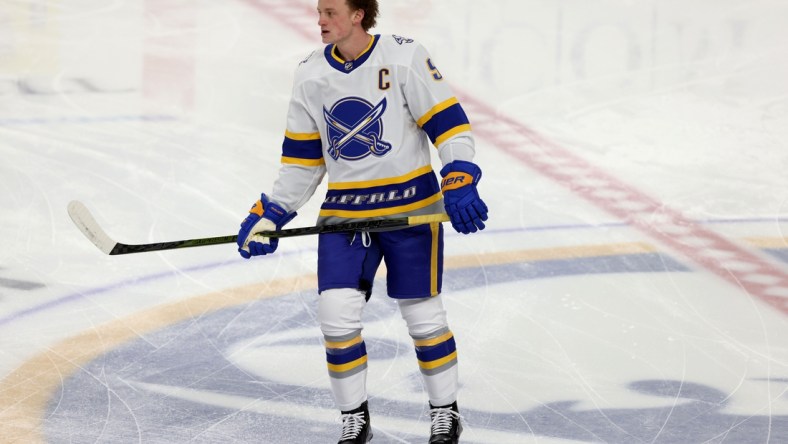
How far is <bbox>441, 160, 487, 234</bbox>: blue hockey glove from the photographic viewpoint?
284 cm

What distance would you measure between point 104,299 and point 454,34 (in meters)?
2.59

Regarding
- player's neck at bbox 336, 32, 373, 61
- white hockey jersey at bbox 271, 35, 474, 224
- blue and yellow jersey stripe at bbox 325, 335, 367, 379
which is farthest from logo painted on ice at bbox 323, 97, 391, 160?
blue and yellow jersey stripe at bbox 325, 335, 367, 379

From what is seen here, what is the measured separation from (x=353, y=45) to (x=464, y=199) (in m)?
0.49

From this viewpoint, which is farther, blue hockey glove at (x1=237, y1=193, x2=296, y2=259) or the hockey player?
blue hockey glove at (x1=237, y1=193, x2=296, y2=259)

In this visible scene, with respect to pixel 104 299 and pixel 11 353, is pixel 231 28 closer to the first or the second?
pixel 104 299

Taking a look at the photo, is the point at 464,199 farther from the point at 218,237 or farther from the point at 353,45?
the point at 218,237

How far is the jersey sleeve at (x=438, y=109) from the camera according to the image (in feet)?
9.71

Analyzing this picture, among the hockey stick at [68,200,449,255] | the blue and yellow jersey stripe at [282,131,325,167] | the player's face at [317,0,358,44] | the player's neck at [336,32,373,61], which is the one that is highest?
the player's face at [317,0,358,44]

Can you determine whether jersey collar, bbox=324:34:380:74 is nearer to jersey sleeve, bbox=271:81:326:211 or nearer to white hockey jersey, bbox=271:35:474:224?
white hockey jersey, bbox=271:35:474:224

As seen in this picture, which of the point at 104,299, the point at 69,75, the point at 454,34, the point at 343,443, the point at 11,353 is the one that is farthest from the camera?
the point at 454,34

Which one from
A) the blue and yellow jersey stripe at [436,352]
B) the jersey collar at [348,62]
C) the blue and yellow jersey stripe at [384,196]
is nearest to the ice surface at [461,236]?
the blue and yellow jersey stripe at [436,352]

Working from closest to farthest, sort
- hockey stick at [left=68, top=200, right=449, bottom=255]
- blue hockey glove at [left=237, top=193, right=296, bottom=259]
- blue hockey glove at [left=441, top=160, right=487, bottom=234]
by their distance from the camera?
1. blue hockey glove at [left=441, top=160, right=487, bottom=234]
2. hockey stick at [left=68, top=200, right=449, bottom=255]
3. blue hockey glove at [left=237, top=193, right=296, bottom=259]

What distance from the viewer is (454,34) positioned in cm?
604

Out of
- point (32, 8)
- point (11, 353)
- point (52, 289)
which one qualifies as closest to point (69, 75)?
point (32, 8)
